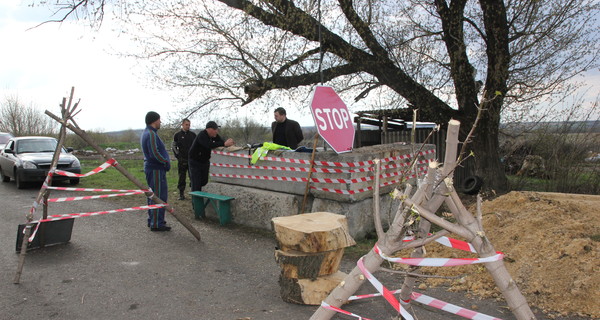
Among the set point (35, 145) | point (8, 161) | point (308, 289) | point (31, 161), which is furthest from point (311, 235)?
point (8, 161)

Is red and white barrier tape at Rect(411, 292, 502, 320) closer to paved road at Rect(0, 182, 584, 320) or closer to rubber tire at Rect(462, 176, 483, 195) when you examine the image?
paved road at Rect(0, 182, 584, 320)

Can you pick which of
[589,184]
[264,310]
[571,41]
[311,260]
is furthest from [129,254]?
[571,41]

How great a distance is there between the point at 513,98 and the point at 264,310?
912 cm

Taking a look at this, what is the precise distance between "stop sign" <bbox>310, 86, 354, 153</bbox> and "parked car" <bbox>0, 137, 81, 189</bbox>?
984cm

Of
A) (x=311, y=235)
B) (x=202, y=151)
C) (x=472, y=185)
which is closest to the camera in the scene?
(x=311, y=235)

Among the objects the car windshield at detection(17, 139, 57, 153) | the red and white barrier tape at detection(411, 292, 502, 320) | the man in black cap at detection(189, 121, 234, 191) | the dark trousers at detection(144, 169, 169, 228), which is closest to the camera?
the red and white barrier tape at detection(411, 292, 502, 320)

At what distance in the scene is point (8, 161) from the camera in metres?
14.1

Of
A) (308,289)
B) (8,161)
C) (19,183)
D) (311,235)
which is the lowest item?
(19,183)

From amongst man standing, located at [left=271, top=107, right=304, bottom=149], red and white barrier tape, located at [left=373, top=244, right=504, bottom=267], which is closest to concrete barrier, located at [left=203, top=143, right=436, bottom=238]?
man standing, located at [left=271, top=107, right=304, bottom=149]

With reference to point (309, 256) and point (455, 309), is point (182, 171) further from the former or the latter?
point (455, 309)

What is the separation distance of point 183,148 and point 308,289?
7.12 metres

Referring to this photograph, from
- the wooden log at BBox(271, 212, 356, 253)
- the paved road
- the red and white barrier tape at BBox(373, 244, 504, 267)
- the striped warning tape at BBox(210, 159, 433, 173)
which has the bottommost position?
the paved road

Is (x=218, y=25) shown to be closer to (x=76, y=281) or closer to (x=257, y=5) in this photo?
(x=257, y=5)

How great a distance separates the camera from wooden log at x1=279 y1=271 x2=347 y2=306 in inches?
171
